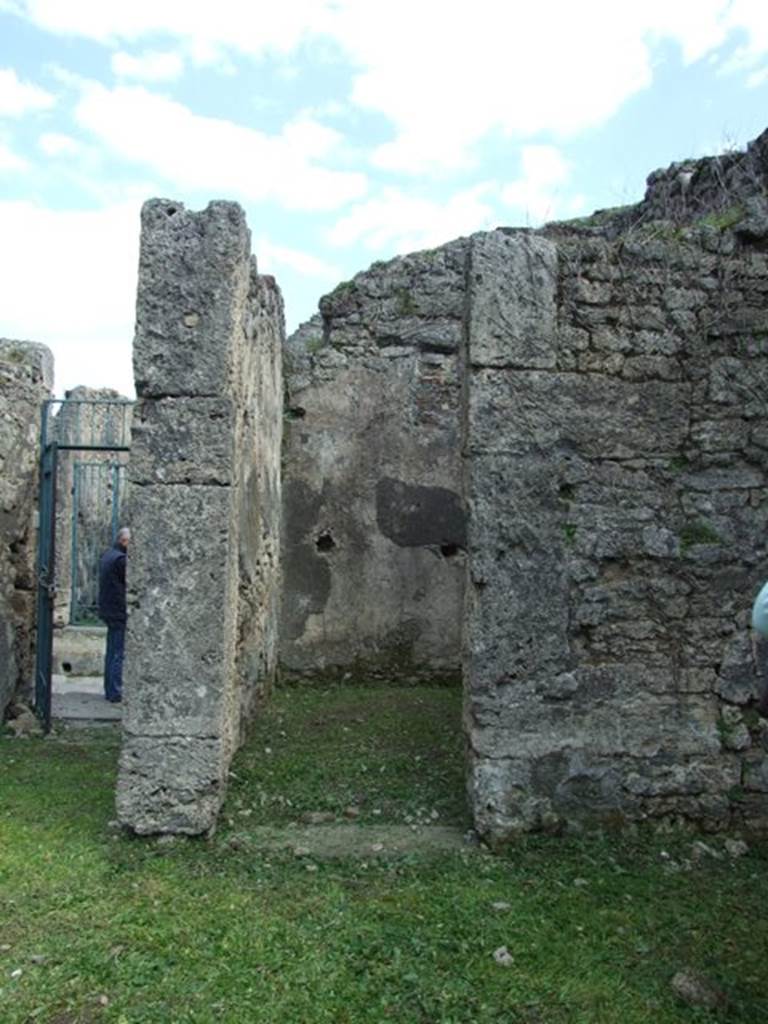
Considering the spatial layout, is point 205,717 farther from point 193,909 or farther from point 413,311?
point 413,311

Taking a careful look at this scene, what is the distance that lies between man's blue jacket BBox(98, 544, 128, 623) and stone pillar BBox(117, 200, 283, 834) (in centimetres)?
346

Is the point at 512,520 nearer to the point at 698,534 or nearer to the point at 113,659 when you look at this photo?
the point at 698,534

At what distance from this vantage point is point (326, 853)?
12.7 feet

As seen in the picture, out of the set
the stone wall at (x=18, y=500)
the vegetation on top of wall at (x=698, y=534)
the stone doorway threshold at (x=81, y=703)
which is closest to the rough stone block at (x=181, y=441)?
the vegetation on top of wall at (x=698, y=534)

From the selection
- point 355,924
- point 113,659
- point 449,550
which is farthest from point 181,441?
point 449,550

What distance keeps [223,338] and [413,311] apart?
4.35 metres

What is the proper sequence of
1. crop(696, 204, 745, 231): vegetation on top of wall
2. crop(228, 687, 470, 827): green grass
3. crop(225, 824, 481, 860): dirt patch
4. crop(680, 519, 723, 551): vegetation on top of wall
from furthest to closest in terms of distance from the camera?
crop(228, 687, 470, 827): green grass, crop(696, 204, 745, 231): vegetation on top of wall, crop(680, 519, 723, 551): vegetation on top of wall, crop(225, 824, 481, 860): dirt patch

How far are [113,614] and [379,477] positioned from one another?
2.59 metres

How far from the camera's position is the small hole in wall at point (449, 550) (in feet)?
27.1

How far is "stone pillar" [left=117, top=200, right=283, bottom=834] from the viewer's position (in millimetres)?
4027

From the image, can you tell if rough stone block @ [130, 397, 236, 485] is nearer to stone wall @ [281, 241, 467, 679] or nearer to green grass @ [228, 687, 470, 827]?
green grass @ [228, 687, 470, 827]

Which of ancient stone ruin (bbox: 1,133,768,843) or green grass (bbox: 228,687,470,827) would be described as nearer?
ancient stone ruin (bbox: 1,133,768,843)

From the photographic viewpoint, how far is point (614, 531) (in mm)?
4105

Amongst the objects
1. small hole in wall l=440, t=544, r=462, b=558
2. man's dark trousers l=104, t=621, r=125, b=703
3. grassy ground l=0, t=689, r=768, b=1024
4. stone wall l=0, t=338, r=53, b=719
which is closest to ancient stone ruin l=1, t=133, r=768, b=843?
grassy ground l=0, t=689, r=768, b=1024
